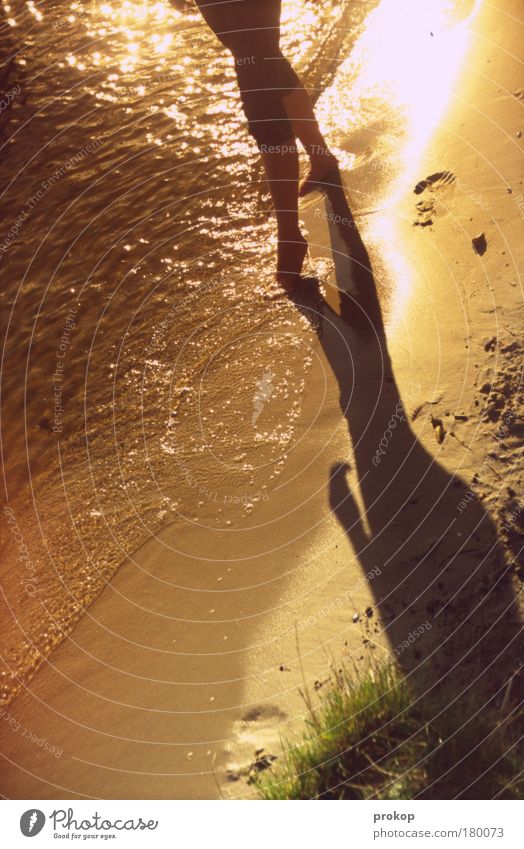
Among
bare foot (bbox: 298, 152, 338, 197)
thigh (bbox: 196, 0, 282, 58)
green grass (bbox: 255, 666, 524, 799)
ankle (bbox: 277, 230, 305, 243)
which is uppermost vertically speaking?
thigh (bbox: 196, 0, 282, 58)

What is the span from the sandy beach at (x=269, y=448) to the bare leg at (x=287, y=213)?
0.13 m

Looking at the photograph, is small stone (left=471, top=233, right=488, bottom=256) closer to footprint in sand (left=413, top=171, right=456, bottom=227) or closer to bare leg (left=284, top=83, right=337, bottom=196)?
footprint in sand (left=413, top=171, right=456, bottom=227)

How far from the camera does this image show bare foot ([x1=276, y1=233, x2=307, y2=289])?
3.99 metres

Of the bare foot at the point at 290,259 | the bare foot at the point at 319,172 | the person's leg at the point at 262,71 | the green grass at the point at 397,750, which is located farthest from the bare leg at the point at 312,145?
the green grass at the point at 397,750

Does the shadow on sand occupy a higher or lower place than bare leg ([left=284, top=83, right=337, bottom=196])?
lower

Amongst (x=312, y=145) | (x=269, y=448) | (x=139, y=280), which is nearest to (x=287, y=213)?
(x=312, y=145)

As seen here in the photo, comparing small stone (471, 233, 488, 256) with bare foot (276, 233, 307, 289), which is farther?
bare foot (276, 233, 307, 289)

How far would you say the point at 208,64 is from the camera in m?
5.62

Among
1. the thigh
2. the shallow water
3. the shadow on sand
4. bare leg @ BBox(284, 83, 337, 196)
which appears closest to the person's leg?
the thigh

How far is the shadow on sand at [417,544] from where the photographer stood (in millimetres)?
2377

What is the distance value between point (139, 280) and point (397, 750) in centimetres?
295

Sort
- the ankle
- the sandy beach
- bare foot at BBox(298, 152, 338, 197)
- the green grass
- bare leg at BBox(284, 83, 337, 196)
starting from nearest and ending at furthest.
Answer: the green grass, the sandy beach, the ankle, bare leg at BBox(284, 83, 337, 196), bare foot at BBox(298, 152, 338, 197)

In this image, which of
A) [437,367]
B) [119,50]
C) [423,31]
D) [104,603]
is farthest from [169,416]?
[119,50]

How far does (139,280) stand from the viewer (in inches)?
175
